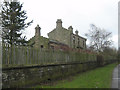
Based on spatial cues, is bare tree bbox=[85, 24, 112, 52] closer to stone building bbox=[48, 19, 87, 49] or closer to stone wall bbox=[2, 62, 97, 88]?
stone building bbox=[48, 19, 87, 49]

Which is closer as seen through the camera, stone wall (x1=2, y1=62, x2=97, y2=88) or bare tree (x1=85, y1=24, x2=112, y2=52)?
stone wall (x1=2, y1=62, x2=97, y2=88)

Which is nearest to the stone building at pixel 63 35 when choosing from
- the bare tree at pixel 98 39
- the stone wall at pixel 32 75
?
the bare tree at pixel 98 39

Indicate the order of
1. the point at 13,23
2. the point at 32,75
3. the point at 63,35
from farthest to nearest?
1. the point at 63,35
2. the point at 13,23
3. the point at 32,75

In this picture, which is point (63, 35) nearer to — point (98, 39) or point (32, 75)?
point (98, 39)

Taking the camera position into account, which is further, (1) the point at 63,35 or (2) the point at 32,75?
(1) the point at 63,35

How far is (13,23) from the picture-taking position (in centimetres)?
2498

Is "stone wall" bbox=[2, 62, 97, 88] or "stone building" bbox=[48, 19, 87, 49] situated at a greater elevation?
"stone building" bbox=[48, 19, 87, 49]

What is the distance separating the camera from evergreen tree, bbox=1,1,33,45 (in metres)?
23.8

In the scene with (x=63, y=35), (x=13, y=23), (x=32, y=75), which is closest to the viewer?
(x=32, y=75)

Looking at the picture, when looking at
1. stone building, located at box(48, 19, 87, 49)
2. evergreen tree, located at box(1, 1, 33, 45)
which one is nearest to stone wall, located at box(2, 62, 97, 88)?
evergreen tree, located at box(1, 1, 33, 45)

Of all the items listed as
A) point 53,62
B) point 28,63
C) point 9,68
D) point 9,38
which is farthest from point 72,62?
point 9,38

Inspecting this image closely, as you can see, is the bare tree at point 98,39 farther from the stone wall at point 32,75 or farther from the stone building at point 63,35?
the stone wall at point 32,75

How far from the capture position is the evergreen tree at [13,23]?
78.1 feet

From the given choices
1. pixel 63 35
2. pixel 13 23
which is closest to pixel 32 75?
pixel 13 23
